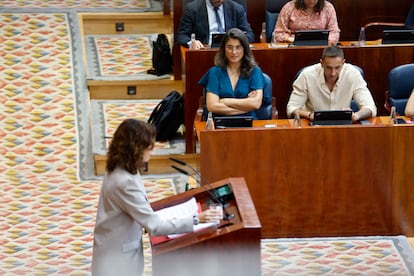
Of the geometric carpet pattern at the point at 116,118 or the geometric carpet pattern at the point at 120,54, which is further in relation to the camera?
the geometric carpet pattern at the point at 120,54

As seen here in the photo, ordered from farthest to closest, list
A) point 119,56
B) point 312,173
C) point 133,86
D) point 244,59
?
1. point 119,56
2. point 133,86
3. point 244,59
4. point 312,173

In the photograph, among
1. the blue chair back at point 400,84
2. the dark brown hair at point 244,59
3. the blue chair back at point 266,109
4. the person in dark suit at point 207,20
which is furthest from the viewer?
the person in dark suit at point 207,20

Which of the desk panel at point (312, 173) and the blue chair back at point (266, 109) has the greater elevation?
the blue chair back at point (266, 109)

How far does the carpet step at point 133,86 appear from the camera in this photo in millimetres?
8539

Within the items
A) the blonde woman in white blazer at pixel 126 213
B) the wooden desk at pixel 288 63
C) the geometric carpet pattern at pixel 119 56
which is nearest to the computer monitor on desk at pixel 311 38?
the wooden desk at pixel 288 63

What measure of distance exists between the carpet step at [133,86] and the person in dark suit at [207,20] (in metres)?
0.66

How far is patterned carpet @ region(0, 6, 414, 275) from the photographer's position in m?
5.91

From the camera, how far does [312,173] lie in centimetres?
618

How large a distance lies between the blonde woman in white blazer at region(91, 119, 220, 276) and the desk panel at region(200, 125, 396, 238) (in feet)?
6.69

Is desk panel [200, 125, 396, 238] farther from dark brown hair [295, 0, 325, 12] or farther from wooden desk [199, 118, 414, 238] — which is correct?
dark brown hair [295, 0, 325, 12]

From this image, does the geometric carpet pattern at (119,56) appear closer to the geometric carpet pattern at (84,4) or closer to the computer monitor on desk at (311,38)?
the geometric carpet pattern at (84,4)

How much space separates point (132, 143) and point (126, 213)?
28 cm

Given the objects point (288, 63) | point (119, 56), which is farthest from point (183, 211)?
point (119, 56)

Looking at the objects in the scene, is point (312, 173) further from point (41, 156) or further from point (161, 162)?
point (41, 156)
